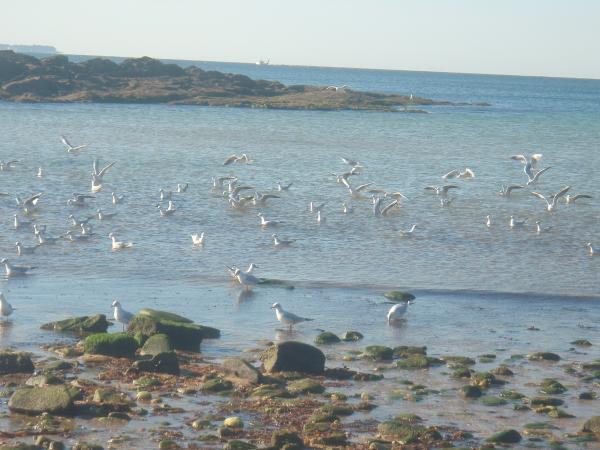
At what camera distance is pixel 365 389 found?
508 inches

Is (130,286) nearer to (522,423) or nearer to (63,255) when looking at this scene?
(63,255)

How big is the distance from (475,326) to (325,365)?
12.0 ft

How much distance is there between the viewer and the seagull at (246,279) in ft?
61.9

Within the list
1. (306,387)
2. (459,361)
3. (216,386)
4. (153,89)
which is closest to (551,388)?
(459,361)

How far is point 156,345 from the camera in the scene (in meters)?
14.1

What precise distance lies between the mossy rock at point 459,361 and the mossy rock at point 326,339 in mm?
1642

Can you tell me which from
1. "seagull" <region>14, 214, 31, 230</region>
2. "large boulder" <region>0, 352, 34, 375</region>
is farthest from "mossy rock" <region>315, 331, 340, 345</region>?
"seagull" <region>14, 214, 31, 230</region>

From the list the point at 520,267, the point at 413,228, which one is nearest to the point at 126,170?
the point at 413,228

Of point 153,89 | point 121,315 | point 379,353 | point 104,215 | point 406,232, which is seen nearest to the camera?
point 379,353

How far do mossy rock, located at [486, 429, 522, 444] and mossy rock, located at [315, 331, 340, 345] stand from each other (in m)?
4.27

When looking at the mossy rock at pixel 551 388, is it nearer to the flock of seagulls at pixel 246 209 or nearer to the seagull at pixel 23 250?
the flock of seagulls at pixel 246 209

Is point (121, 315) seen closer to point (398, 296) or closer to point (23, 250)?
point (398, 296)

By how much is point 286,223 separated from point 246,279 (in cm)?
836

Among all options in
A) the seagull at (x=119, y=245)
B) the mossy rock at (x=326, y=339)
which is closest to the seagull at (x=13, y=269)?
the seagull at (x=119, y=245)
